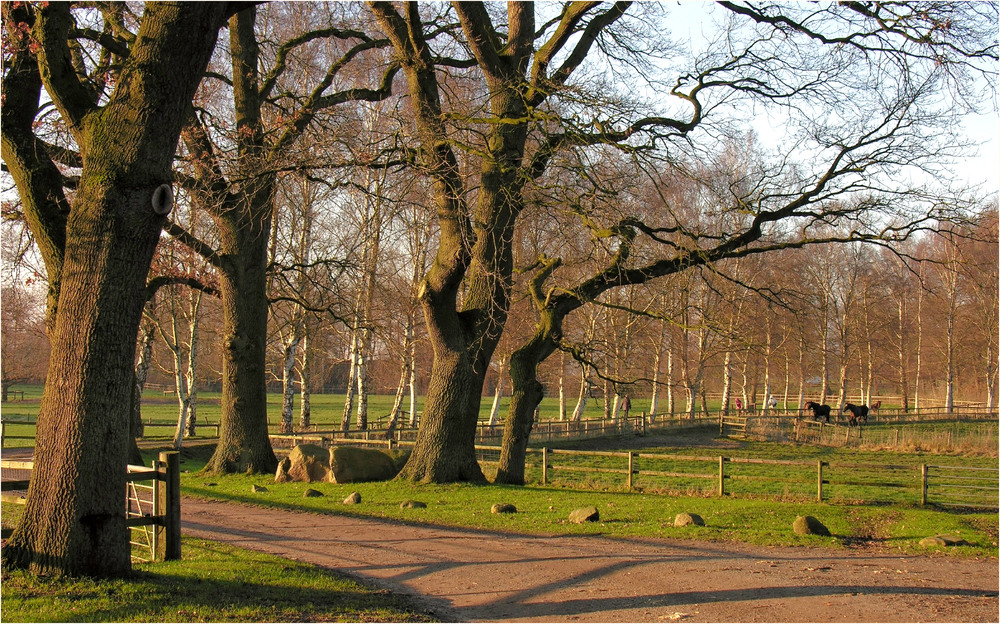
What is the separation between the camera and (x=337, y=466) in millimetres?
15609

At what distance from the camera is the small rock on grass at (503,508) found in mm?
11969

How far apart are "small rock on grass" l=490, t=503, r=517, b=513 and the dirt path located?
1.36 metres

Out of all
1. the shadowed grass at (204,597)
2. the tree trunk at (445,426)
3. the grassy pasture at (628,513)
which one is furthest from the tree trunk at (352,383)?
the shadowed grass at (204,597)

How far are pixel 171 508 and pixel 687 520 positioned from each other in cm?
695

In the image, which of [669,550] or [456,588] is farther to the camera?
[669,550]

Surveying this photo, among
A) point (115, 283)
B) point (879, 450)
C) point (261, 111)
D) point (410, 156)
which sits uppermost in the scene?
point (261, 111)

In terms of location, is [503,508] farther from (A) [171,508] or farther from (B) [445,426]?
(A) [171,508]

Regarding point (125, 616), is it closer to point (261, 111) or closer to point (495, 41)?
point (495, 41)

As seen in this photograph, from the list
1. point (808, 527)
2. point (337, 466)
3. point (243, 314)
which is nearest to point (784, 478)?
point (808, 527)

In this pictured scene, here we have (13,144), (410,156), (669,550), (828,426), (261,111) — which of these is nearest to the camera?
(13,144)

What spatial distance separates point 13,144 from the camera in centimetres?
871

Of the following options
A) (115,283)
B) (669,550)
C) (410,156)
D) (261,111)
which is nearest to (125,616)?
(115,283)

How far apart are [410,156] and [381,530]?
18.8ft

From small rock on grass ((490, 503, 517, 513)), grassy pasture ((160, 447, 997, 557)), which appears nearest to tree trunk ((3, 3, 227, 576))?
grassy pasture ((160, 447, 997, 557))
